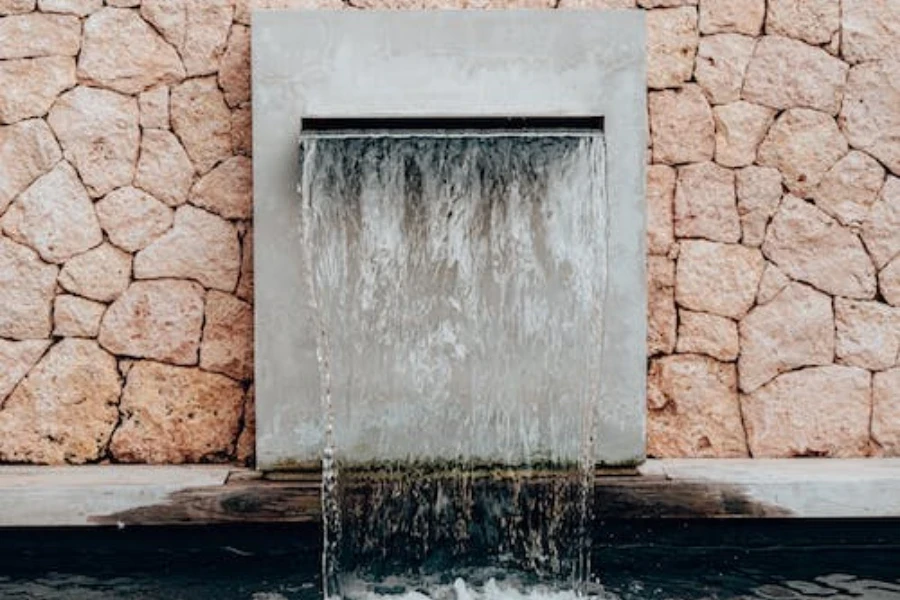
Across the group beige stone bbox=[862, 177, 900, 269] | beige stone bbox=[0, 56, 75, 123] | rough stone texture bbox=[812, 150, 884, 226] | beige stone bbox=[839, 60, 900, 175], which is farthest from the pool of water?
beige stone bbox=[0, 56, 75, 123]

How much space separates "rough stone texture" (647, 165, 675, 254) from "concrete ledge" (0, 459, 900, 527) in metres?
0.92

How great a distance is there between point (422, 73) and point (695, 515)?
6.37 feet

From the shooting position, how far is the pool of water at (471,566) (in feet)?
12.0

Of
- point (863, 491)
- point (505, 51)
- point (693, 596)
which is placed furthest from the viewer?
point (505, 51)

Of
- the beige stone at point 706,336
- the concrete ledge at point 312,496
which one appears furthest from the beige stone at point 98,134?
the beige stone at point 706,336

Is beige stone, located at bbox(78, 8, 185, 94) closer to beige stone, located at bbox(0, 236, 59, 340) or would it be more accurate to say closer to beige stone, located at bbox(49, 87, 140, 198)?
beige stone, located at bbox(49, 87, 140, 198)

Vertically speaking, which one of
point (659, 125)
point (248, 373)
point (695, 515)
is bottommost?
point (695, 515)

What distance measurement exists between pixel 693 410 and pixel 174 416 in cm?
209

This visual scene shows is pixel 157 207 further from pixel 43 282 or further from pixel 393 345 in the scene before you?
pixel 393 345

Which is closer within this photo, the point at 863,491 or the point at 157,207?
the point at 863,491

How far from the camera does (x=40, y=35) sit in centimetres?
427

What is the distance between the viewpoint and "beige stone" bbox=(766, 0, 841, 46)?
4.34 m

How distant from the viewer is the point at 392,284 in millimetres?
4059

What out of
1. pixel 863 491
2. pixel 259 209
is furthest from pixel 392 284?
pixel 863 491
